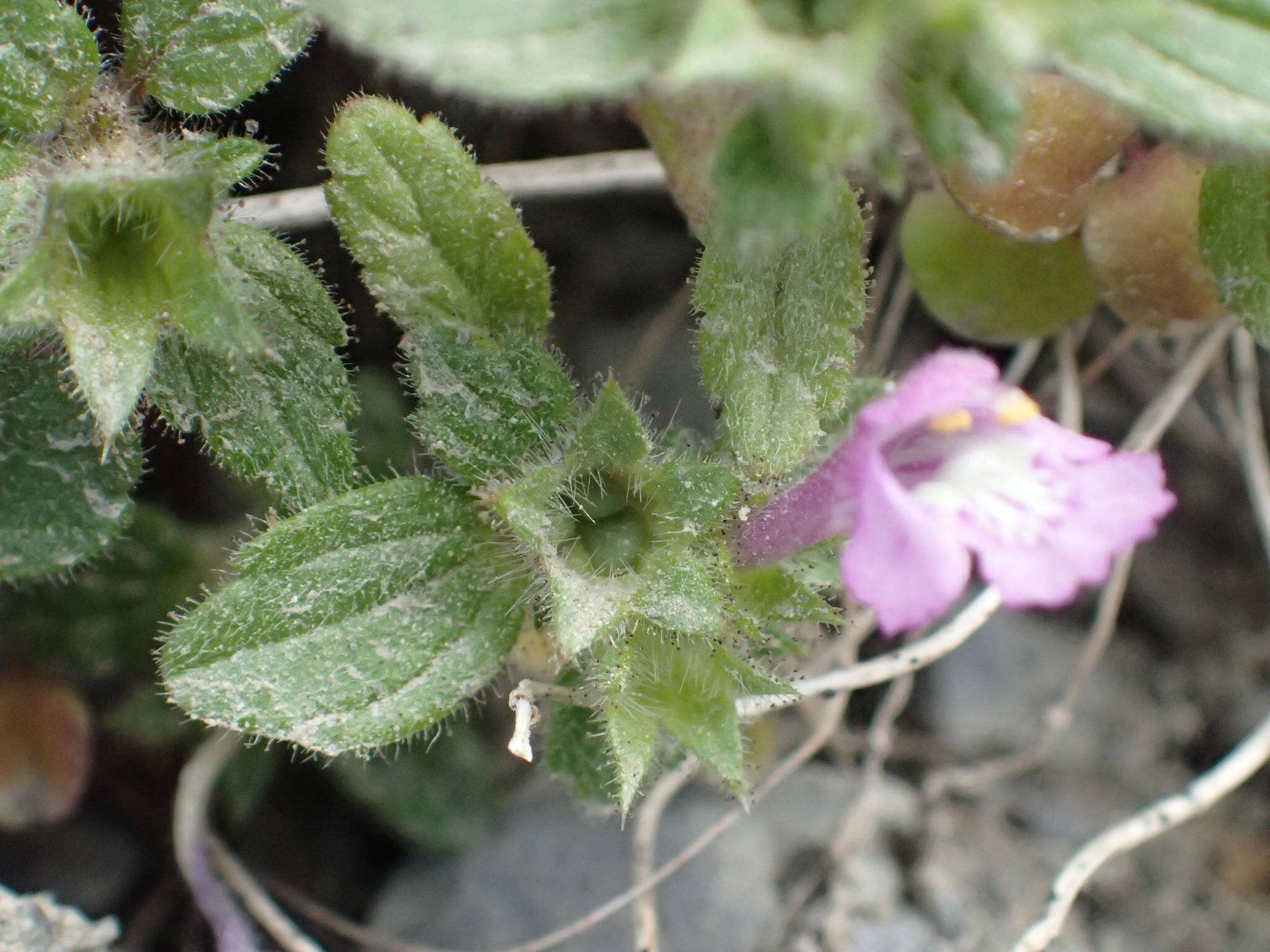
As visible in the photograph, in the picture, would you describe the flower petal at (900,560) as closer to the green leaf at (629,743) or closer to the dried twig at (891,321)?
the green leaf at (629,743)

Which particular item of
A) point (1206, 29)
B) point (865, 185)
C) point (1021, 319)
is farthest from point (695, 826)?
point (1206, 29)

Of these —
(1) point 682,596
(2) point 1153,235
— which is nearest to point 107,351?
(1) point 682,596

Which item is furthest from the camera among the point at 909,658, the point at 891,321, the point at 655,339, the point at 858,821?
the point at 655,339

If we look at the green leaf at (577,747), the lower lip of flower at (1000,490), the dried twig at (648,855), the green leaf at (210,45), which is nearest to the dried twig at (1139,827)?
the dried twig at (648,855)

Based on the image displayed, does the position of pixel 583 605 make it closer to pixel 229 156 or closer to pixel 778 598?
pixel 778 598

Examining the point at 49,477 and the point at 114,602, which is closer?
the point at 49,477

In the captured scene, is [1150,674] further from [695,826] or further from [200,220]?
[200,220]

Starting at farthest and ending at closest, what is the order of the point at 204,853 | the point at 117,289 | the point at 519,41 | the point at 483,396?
the point at 204,853 < the point at 483,396 < the point at 117,289 < the point at 519,41
